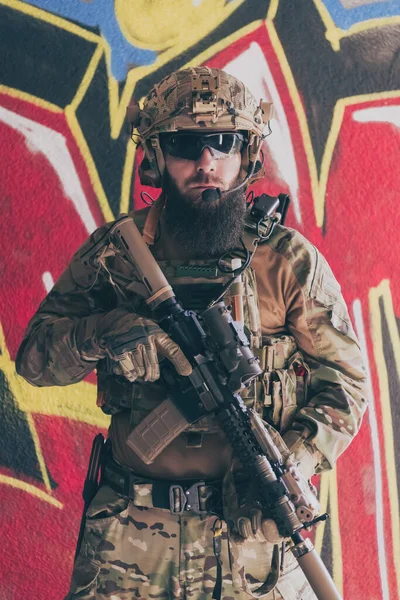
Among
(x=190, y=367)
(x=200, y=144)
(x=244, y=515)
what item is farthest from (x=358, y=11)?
(x=244, y=515)

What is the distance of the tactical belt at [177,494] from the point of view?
227cm

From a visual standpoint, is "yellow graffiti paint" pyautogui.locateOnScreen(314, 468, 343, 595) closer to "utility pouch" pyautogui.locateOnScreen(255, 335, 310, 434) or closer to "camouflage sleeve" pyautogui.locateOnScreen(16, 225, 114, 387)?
"utility pouch" pyautogui.locateOnScreen(255, 335, 310, 434)

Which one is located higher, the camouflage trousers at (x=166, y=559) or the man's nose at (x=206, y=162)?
the man's nose at (x=206, y=162)

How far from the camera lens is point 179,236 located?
2.42 m

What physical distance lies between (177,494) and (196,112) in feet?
3.13

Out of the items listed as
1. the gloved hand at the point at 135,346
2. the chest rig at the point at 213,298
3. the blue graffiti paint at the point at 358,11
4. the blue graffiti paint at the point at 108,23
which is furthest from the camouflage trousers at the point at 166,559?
the blue graffiti paint at the point at 358,11

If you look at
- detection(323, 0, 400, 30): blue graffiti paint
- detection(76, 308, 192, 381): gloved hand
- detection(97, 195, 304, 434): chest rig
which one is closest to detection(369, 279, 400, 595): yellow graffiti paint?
detection(323, 0, 400, 30): blue graffiti paint

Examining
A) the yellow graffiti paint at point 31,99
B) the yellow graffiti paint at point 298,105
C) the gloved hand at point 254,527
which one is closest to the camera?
the gloved hand at point 254,527

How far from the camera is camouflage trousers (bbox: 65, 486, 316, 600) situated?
230cm

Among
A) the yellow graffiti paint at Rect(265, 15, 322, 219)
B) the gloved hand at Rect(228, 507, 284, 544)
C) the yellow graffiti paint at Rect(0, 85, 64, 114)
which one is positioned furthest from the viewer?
the yellow graffiti paint at Rect(265, 15, 322, 219)

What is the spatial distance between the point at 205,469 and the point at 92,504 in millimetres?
320

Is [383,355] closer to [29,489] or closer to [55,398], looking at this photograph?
[55,398]

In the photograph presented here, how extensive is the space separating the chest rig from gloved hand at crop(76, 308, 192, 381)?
0.33 feet

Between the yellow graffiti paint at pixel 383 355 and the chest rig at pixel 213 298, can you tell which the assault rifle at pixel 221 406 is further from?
the yellow graffiti paint at pixel 383 355
